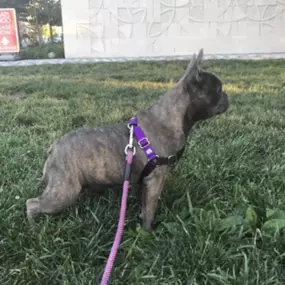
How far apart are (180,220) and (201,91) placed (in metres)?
0.94

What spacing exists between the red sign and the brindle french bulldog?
57.8 ft

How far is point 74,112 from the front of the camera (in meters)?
6.15

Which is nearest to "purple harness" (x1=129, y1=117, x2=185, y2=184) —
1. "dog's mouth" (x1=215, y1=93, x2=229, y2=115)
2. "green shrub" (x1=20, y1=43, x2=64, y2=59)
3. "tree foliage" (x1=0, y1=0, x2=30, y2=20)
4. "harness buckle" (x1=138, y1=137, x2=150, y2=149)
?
"harness buckle" (x1=138, y1=137, x2=150, y2=149)

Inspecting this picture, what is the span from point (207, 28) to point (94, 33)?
18.2 ft

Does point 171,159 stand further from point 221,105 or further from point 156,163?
point 221,105

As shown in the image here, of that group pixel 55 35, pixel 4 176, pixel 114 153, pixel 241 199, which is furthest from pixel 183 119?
pixel 55 35

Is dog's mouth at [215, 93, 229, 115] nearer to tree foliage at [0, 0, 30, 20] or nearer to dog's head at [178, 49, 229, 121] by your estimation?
dog's head at [178, 49, 229, 121]

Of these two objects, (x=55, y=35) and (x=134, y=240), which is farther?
(x=55, y=35)

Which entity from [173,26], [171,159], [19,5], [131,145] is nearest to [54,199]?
[131,145]

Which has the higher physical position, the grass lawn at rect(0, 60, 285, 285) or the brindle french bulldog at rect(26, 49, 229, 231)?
the brindle french bulldog at rect(26, 49, 229, 231)

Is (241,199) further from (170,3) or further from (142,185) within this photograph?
(170,3)

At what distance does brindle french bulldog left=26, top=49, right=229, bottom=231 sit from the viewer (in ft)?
9.09

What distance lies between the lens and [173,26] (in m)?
18.9

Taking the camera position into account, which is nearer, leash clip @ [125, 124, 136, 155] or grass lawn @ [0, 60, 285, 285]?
grass lawn @ [0, 60, 285, 285]
